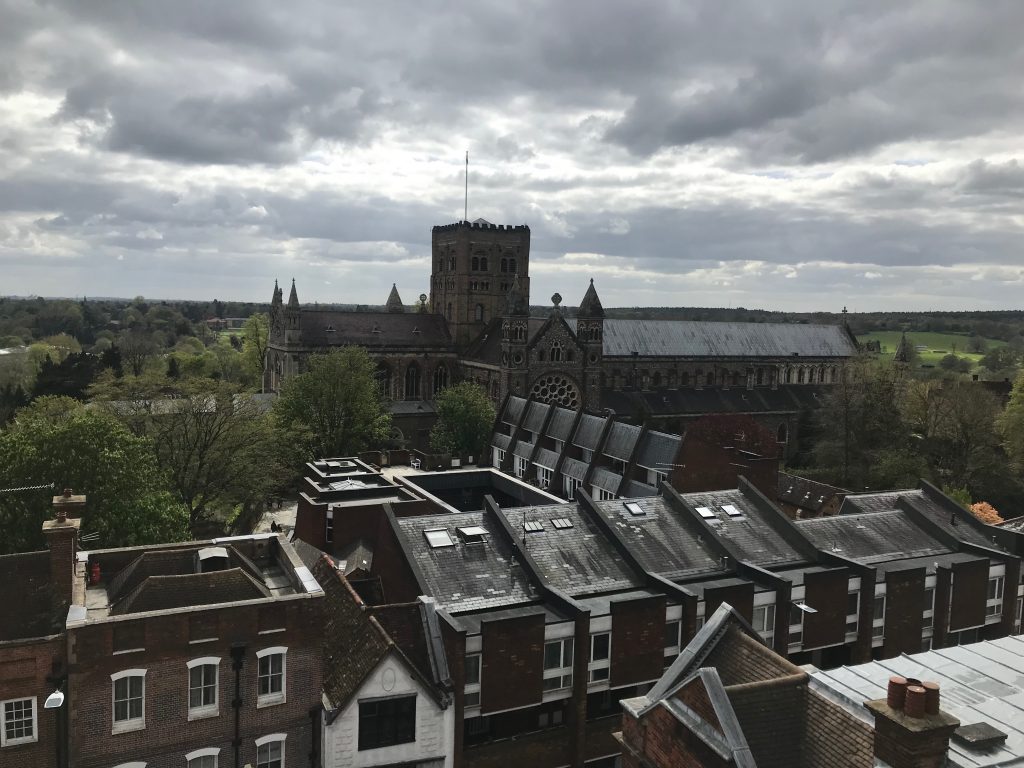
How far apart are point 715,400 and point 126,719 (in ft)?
247

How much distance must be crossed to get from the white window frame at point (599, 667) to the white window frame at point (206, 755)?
11.3m

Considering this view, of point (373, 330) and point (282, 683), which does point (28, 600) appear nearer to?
point (282, 683)

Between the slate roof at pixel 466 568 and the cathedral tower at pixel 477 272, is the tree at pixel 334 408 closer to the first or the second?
the cathedral tower at pixel 477 272

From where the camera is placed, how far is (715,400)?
87.1m

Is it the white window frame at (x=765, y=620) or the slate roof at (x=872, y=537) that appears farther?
the slate roof at (x=872, y=537)

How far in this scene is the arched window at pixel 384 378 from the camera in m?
81.3

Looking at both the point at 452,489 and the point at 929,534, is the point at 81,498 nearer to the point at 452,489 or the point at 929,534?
the point at 452,489

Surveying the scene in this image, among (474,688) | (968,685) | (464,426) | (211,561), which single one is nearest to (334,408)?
(464,426)

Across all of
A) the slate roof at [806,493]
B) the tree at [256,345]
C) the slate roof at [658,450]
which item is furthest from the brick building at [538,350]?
the tree at [256,345]

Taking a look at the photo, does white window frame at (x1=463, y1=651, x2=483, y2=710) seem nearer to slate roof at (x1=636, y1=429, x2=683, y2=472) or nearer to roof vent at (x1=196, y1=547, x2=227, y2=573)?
roof vent at (x1=196, y1=547, x2=227, y2=573)

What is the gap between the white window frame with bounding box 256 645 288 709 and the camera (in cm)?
2048

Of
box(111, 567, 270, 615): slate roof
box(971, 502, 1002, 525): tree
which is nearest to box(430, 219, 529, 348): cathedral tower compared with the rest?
box(971, 502, 1002, 525): tree

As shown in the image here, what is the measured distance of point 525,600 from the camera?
2595 cm

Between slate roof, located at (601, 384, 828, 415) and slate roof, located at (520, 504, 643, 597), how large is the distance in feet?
163
